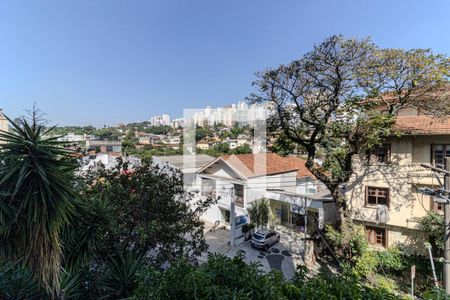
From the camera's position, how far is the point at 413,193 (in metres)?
12.5

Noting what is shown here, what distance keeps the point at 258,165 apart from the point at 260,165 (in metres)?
0.18

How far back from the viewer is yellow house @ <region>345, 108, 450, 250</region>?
11969 millimetres

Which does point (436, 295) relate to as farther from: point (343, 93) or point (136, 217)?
point (343, 93)

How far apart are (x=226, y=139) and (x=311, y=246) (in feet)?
68.3

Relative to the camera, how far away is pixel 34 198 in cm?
427

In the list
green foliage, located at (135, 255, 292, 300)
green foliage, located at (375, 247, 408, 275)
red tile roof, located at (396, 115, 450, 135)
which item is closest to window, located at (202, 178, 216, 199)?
green foliage, located at (375, 247, 408, 275)

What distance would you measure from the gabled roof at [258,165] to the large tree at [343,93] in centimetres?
683

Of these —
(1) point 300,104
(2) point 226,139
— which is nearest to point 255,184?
(1) point 300,104

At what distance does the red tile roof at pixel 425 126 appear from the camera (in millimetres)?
11328

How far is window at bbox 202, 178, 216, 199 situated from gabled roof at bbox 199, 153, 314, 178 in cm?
121

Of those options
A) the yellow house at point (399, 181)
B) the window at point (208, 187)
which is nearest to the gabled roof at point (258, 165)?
the window at point (208, 187)

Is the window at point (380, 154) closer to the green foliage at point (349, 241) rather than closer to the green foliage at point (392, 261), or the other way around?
the green foliage at point (349, 241)

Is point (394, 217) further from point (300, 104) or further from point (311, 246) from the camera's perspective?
point (300, 104)

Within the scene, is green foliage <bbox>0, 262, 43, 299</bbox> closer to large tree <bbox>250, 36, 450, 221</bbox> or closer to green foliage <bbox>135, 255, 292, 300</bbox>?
green foliage <bbox>135, 255, 292, 300</bbox>
